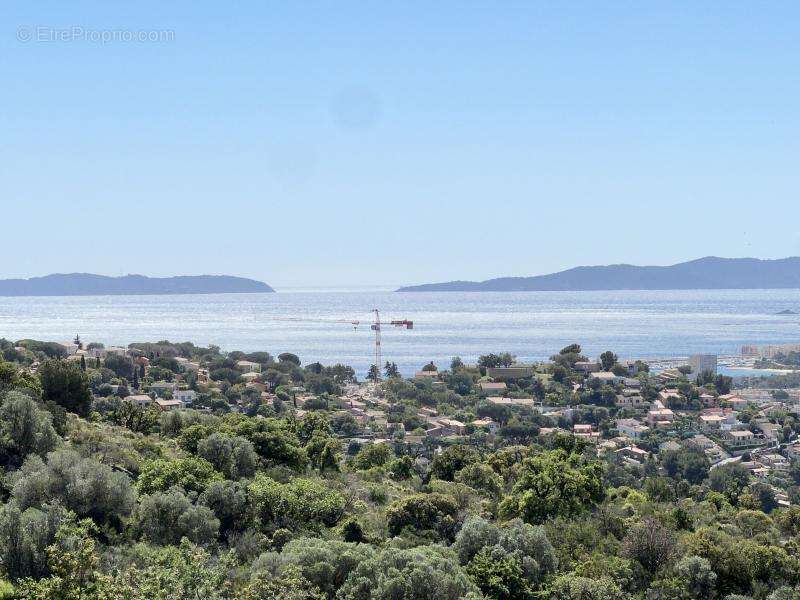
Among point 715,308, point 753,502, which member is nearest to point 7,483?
point 753,502

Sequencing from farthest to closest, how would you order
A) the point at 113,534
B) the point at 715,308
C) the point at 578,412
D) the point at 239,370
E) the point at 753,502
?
the point at 715,308 → the point at 239,370 → the point at 578,412 → the point at 753,502 → the point at 113,534

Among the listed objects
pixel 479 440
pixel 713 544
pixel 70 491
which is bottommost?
pixel 479 440

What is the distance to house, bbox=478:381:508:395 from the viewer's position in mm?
62312

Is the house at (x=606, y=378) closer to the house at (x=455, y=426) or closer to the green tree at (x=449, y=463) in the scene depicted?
the house at (x=455, y=426)

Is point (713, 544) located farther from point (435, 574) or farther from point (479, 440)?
point (479, 440)

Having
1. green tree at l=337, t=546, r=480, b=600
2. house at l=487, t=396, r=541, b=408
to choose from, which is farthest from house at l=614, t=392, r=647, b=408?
green tree at l=337, t=546, r=480, b=600

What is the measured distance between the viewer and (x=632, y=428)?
49.7m

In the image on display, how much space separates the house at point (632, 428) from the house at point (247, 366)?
91.3 ft

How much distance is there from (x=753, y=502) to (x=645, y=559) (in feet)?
38.0

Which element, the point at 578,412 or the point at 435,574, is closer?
the point at 435,574

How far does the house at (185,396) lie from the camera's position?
165 ft

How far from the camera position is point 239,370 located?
65125 millimetres

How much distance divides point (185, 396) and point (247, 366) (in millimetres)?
16986

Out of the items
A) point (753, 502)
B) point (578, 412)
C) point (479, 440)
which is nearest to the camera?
point (753, 502)
